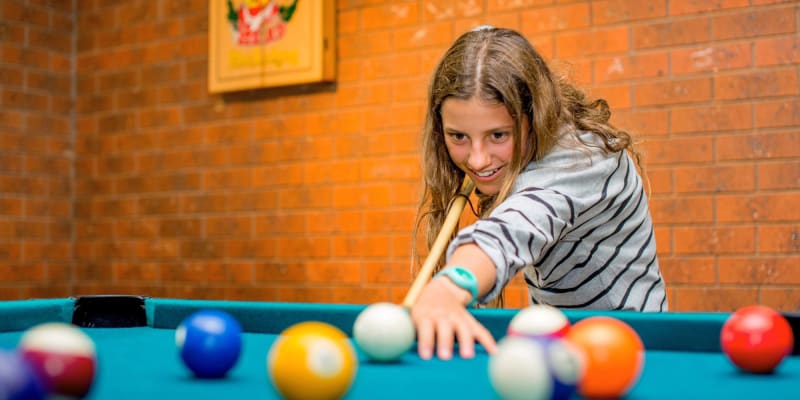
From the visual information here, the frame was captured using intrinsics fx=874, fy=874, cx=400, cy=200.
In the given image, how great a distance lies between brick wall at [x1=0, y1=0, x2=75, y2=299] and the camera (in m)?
4.18

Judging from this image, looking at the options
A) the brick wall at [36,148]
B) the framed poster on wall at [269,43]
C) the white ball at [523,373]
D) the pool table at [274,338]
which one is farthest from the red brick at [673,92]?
the brick wall at [36,148]

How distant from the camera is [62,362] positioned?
2.86ft

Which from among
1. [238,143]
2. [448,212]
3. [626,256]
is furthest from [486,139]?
[238,143]

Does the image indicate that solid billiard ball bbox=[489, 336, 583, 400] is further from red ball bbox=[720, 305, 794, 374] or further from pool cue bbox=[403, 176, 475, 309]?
pool cue bbox=[403, 176, 475, 309]

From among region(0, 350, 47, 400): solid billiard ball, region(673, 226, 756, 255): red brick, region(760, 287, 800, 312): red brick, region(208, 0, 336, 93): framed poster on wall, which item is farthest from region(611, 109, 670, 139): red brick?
region(0, 350, 47, 400): solid billiard ball

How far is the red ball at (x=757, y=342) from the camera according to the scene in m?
1.10

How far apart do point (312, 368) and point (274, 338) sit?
0.72 meters

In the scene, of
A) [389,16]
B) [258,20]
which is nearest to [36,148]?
[258,20]

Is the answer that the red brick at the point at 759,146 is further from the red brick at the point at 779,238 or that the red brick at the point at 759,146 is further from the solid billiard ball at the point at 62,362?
the solid billiard ball at the point at 62,362

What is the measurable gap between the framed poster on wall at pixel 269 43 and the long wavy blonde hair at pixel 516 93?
1.77 m

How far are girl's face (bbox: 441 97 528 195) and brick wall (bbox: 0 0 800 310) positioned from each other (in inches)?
27.9

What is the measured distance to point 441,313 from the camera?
52.8 inches

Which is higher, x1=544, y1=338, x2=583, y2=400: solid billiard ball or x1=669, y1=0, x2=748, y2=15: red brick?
x1=669, y1=0, x2=748, y2=15: red brick

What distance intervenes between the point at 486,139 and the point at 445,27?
1.72m
